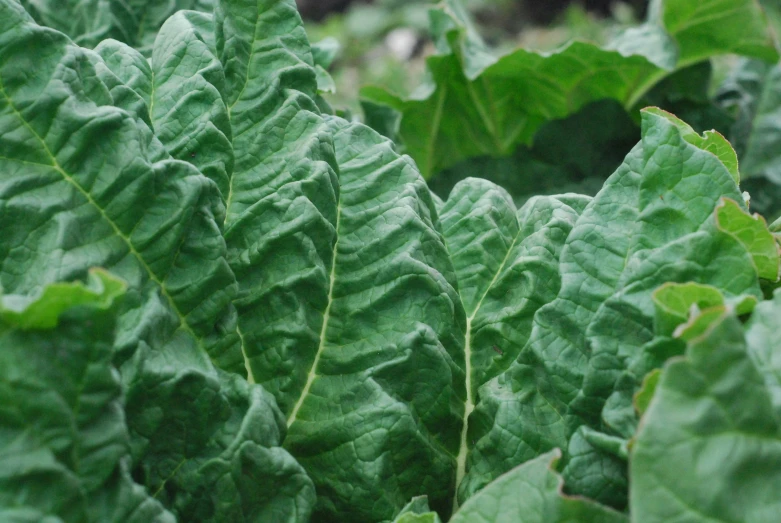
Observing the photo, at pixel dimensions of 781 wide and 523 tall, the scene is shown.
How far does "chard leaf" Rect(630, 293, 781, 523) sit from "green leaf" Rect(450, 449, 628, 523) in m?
0.11

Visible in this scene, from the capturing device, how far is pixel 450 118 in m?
2.18

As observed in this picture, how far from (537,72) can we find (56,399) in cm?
148

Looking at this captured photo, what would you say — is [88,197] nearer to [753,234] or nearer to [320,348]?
[320,348]

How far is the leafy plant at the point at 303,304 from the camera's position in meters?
0.82

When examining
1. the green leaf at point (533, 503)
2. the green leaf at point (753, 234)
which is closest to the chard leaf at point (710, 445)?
the green leaf at point (533, 503)

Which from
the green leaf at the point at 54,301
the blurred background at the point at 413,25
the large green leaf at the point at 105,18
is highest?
the green leaf at the point at 54,301

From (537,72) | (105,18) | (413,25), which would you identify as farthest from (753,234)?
(413,25)

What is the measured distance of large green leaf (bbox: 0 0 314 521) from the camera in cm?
97

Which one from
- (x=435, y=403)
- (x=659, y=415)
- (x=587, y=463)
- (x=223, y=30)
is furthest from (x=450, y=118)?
(x=659, y=415)

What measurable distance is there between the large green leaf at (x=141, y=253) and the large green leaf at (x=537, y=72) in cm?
109

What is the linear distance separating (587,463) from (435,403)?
23 centimetres

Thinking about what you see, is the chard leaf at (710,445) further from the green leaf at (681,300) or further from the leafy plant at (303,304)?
the green leaf at (681,300)

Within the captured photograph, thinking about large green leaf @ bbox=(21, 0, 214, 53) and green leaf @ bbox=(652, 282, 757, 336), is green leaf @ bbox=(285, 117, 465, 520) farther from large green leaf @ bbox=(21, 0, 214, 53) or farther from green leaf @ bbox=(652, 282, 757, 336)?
large green leaf @ bbox=(21, 0, 214, 53)

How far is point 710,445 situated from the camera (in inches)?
29.8
